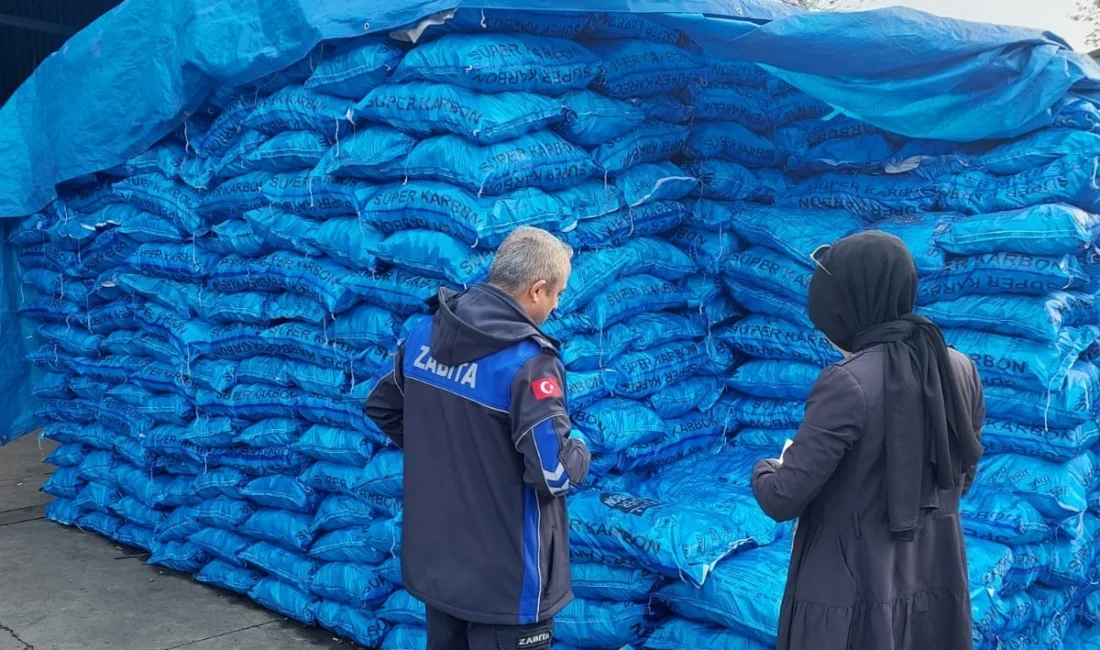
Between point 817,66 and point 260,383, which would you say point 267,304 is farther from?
point 817,66

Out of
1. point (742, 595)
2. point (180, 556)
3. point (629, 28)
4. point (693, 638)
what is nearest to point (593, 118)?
point (629, 28)

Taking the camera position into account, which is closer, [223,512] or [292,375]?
[292,375]

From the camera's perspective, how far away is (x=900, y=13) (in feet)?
11.0

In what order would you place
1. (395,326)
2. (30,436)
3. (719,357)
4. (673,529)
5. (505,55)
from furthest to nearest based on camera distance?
(30,436) < (719,357) < (395,326) < (505,55) < (673,529)

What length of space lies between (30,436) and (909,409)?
7.54m

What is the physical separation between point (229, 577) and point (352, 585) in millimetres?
909

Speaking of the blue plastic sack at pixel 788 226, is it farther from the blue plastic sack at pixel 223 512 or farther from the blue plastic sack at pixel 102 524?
the blue plastic sack at pixel 102 524

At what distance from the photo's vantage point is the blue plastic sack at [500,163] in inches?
131

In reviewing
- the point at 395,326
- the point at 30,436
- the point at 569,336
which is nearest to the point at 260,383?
the point at 395,326

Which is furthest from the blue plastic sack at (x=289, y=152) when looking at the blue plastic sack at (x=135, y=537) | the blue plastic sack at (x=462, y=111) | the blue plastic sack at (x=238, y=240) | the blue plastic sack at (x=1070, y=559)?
the blue plastic sack at (x=1070, y=559)

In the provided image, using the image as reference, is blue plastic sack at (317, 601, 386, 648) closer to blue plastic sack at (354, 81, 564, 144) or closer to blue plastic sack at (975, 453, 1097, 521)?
blue plastic sack at (354, 81, 564, 144)

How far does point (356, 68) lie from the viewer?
3666 mm

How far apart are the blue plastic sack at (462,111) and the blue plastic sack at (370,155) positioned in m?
0.06

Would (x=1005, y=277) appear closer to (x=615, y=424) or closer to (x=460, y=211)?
(x=615, y=424)
